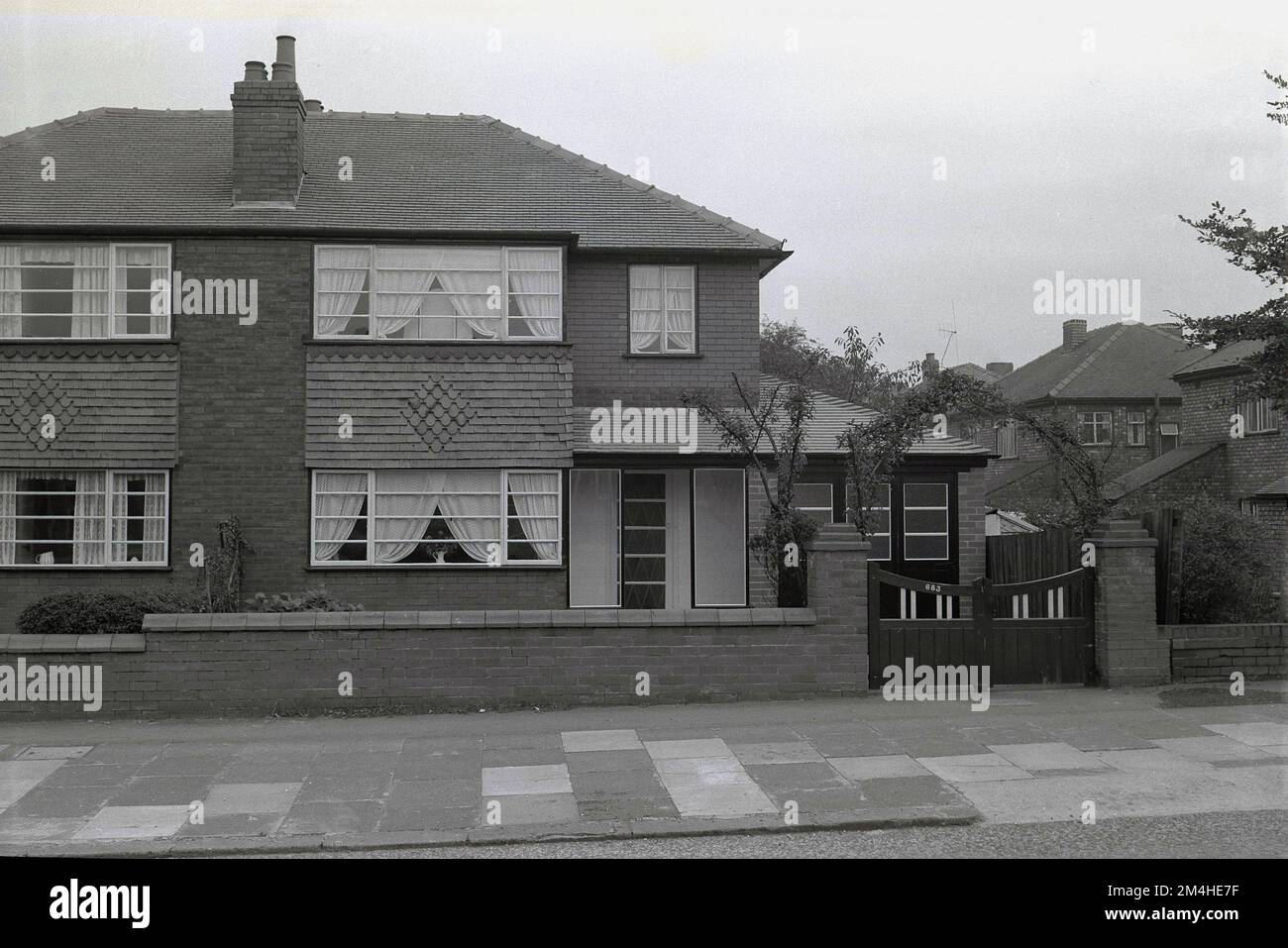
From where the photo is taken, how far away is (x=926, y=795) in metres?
8.34

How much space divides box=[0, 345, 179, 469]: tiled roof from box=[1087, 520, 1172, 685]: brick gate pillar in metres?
11.9

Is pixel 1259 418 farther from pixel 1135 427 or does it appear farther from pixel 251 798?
pixel 251 798

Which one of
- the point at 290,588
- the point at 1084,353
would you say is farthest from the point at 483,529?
the point at 1084,353

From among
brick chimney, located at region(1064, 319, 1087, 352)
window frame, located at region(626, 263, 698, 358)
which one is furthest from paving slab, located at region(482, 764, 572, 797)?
brick chimney, located at region(1064, 319, 1087, 352)

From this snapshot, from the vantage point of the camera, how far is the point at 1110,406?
43.5m

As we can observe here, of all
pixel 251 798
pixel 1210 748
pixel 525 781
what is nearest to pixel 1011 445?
pixel 1210 748

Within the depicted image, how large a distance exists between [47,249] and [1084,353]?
39.5 metres

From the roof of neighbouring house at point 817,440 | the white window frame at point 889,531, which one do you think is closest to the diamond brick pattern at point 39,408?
the roof of neighbouring house at point 817,440

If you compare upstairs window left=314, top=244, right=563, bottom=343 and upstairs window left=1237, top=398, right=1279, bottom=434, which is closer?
upstairs window left=314, top=244, right=563, bottom=343

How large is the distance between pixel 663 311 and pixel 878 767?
35.2ft

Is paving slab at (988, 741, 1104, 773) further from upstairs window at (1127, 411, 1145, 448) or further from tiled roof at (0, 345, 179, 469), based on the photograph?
upstairs window at (1127, 411, 1145, 448)

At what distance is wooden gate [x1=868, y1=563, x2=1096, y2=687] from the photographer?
12.1 metres

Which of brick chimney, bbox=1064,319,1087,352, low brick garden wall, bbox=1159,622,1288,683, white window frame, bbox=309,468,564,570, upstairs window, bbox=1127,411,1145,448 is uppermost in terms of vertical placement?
brick chimney, bbox=1064,319,1087,352

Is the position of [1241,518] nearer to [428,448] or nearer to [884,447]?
[884,447]
